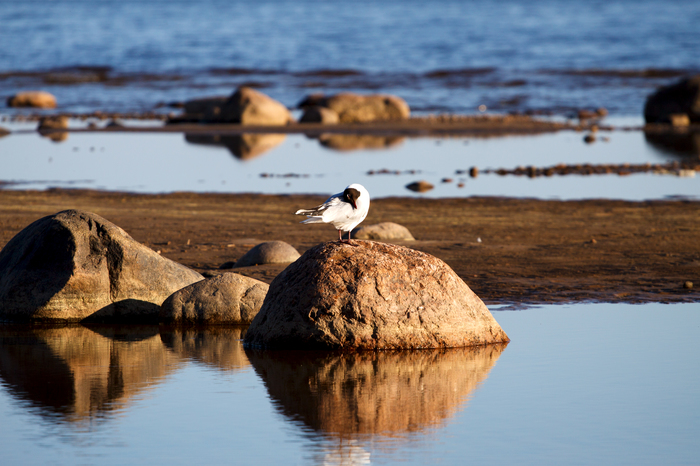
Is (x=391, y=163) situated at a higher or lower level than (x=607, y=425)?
higher

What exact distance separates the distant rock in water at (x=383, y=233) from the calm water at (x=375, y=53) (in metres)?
28.4

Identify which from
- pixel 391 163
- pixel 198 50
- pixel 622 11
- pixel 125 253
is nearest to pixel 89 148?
pixel 391 163

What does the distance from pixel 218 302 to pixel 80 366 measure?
6.50 feet

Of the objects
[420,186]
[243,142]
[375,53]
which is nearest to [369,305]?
[420,186]

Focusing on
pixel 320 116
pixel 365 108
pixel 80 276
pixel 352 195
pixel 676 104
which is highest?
pixel 365 108

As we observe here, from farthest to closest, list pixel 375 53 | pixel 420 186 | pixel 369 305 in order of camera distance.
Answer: pixel 375 53 < pixel 420 186 < pixel 369 305

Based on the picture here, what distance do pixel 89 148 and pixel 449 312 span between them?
21.4 meters

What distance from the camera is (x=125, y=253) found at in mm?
10414

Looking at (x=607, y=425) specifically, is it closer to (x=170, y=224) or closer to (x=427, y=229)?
(x=427, y=229)

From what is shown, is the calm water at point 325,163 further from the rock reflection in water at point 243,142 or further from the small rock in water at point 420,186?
the small rock in water at point 420,186

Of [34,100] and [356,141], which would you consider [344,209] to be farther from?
[34,100]

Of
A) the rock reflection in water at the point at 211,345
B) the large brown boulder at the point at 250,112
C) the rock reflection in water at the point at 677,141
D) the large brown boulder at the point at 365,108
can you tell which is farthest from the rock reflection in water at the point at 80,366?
the large brown boulder at the point at 365,108

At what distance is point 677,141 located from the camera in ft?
98.6

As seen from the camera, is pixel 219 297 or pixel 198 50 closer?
pixel 219 297
